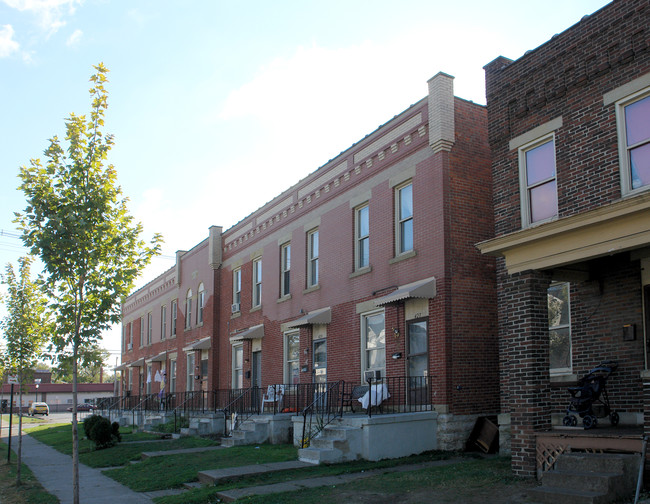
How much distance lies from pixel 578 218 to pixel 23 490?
37.4 feet

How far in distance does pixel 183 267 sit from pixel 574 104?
23912 millimetres

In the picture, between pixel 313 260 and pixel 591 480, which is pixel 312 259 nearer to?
pixel 313 260

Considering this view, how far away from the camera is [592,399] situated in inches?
394

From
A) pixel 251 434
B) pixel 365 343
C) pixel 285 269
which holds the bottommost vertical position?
pixel 251 434

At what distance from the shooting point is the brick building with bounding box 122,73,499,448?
14812 mm

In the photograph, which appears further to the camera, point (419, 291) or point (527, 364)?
point (419, 291)

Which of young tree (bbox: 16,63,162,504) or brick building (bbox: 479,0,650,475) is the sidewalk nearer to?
young tree (bbox: 16,63,162,504)

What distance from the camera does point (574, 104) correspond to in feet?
36.6

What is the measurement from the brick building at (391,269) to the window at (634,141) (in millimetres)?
5172

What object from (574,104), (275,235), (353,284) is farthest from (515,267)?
(275,235)

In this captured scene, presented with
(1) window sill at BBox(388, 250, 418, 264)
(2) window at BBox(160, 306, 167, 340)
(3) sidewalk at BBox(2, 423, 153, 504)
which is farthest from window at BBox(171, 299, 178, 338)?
(1) window sill at BBox(388, 250, 418, 264)

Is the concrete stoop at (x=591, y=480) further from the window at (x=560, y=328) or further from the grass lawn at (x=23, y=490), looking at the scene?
the grass lawn at (x=23, y=490)

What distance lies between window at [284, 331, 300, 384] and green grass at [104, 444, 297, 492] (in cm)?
428

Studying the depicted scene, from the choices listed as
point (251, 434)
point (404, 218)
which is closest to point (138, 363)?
point (251, 434)
